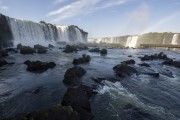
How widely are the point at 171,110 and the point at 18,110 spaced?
1096cm

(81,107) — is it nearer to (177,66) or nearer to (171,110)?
(171,110)

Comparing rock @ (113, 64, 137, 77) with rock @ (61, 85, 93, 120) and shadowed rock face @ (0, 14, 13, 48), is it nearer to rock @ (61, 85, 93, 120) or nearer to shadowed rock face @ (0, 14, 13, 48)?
rock @ (61, 85, 93, 120)

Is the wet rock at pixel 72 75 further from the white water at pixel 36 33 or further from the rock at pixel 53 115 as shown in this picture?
the white water at pixel 36 33

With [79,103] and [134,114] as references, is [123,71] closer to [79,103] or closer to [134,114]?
[134,114]

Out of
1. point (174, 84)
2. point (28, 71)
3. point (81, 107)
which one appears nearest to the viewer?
point (81, 107)

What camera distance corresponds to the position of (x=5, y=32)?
219ft

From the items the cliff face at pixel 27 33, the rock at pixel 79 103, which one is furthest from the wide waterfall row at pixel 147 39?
the rock at pixel 79 103

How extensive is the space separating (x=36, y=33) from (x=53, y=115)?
77.0 meters

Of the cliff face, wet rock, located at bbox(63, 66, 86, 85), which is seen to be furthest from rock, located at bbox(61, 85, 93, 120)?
the cliff face

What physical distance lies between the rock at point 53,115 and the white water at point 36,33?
63.7 m

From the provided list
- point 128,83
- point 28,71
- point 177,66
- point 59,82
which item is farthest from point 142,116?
point 177,66

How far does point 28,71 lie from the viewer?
27.2 metres

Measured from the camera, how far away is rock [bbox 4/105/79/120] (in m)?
10.2

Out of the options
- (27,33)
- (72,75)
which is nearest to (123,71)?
(72,75)
